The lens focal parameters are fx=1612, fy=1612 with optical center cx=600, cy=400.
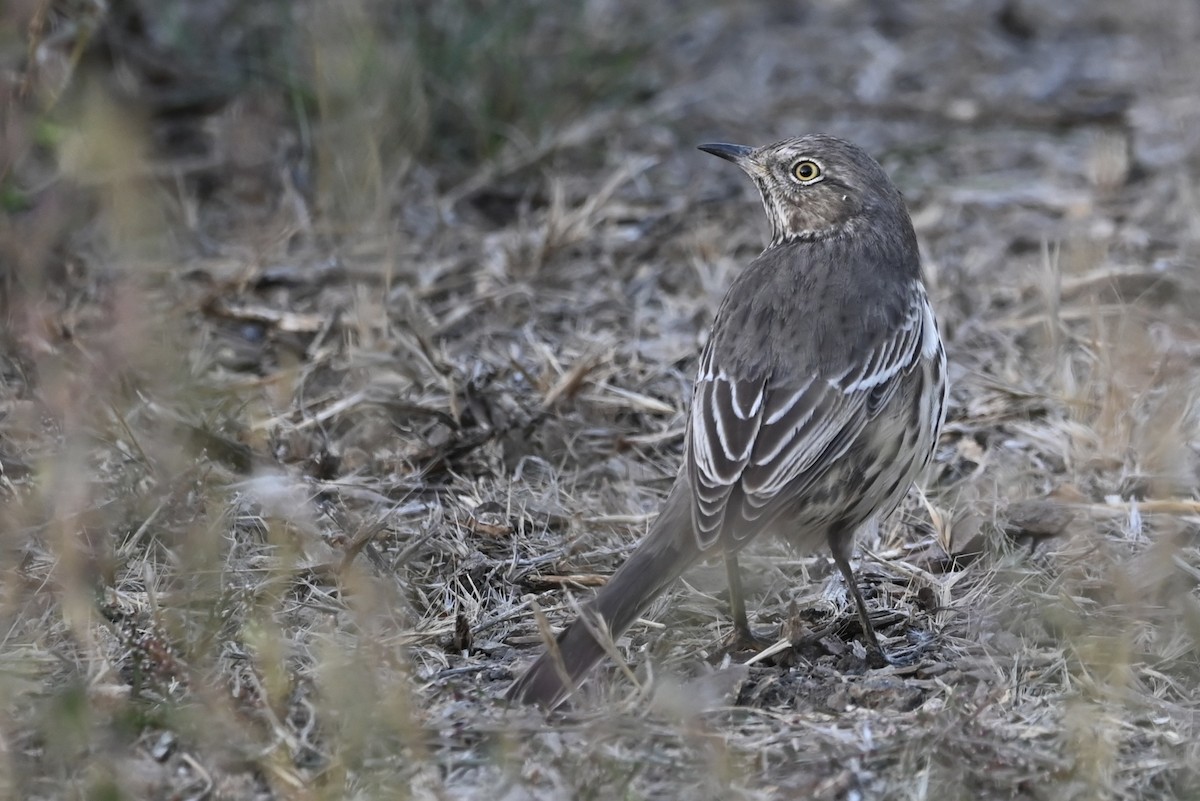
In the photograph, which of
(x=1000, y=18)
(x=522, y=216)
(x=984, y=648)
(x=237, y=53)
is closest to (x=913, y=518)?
(x=984, y=648)

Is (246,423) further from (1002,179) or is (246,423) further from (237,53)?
(1002,179)

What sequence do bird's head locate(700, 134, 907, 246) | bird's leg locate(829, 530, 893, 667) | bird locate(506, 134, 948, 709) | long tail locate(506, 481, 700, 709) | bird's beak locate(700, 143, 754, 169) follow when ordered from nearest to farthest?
long tail locate(506, 481, 700, 709)
bird locate(506, 134, 948, 709)
bird's leg locate(829, 530, 893, 667)
bird's head locate(700, 134, 907, 246)
bird's beak locate(700, 143, 754, 169)

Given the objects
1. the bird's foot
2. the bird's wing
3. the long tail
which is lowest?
the bird's foot

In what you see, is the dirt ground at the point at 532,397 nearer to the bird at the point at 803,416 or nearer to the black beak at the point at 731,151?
the bird at the point at 803,416

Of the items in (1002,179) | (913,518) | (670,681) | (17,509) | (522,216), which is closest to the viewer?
(670,681)

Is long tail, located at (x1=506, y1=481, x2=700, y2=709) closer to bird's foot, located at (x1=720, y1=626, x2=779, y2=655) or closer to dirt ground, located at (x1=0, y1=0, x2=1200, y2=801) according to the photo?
dirt ground, located at (x1=0, y1=0, x2=1200, y2=801)

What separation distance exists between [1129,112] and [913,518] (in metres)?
4.66

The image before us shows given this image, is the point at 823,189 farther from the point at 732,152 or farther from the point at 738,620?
the point at 738,620

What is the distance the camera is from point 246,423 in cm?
668

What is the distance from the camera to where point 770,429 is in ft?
17.9

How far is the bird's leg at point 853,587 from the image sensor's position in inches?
215

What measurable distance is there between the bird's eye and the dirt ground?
4.17 feet

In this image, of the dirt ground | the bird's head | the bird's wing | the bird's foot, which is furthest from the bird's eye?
the bird's foot

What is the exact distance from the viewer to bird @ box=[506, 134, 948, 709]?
520cm
